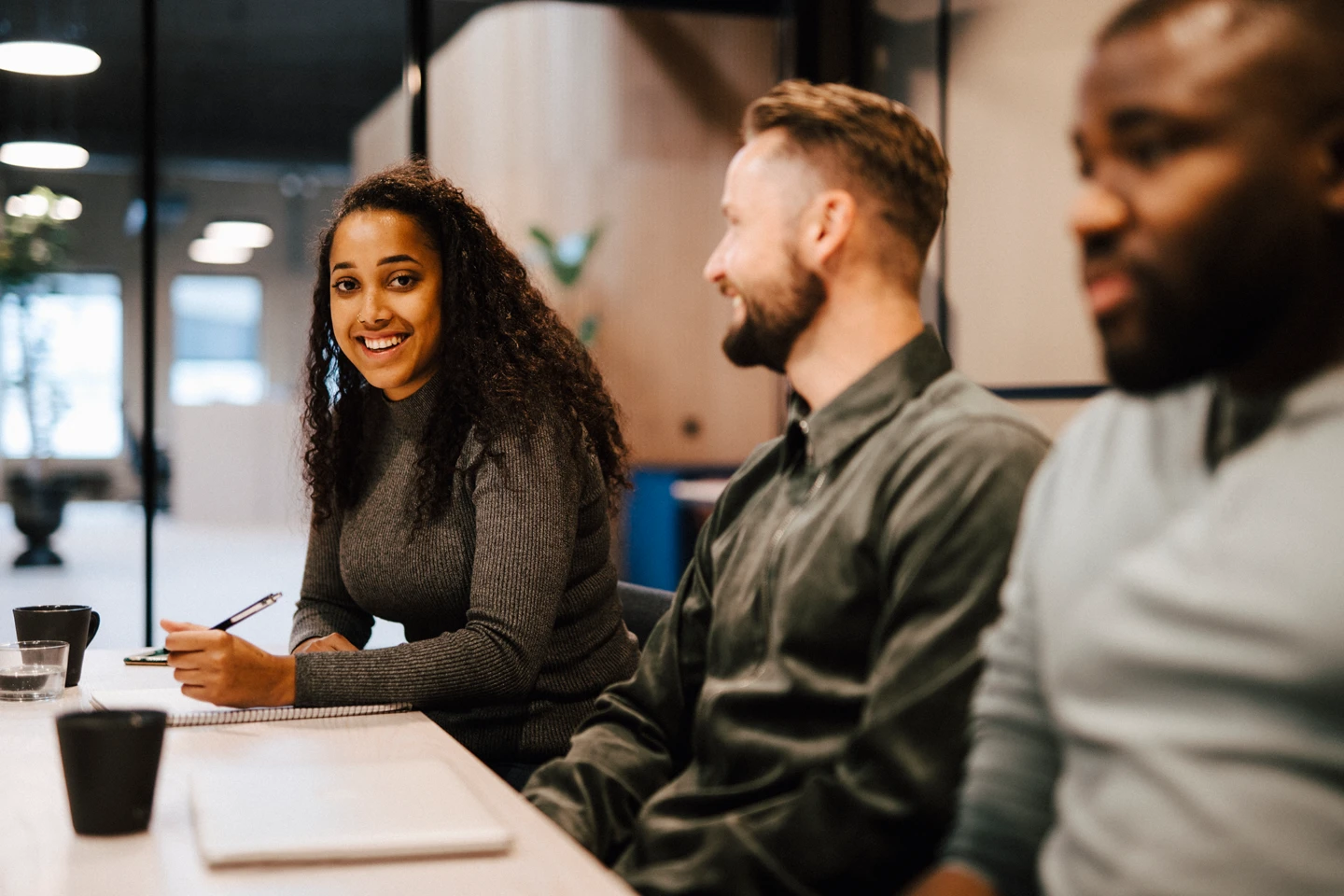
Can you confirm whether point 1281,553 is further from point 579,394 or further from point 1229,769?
point 579,394

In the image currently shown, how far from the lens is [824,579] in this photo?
47.8 inches

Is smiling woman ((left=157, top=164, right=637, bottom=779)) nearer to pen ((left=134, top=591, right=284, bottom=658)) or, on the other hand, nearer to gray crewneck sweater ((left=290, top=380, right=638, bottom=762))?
gray crewneck sweater ((left=290, top=380, right=638, bottom=762))

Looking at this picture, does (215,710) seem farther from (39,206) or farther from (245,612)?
(39,206)

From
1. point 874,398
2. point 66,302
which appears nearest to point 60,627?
point 874,398

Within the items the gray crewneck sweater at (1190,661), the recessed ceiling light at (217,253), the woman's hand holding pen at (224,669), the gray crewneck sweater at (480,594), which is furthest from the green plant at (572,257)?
the gray crewneck sweater at (1190,661)

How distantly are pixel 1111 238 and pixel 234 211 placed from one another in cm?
513

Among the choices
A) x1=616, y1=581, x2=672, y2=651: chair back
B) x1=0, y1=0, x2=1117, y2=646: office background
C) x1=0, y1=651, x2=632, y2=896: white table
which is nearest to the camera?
x1=0, y1=651, x2=632, y2=896: white table

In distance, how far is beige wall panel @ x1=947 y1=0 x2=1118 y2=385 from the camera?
3.77 m

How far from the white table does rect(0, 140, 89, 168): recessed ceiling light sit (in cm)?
351

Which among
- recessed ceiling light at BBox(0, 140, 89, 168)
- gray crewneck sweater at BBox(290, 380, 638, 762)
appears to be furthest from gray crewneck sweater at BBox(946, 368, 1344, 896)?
recessed ceiling light at BBox(0, 140, 89, 168)

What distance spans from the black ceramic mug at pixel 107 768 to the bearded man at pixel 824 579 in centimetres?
44

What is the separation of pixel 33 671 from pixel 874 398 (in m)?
1.19

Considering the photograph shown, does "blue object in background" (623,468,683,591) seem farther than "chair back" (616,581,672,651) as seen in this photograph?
Yes

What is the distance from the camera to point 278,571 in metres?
4.70
